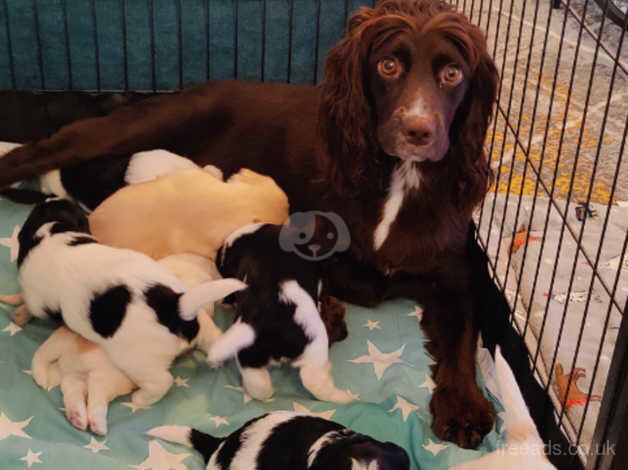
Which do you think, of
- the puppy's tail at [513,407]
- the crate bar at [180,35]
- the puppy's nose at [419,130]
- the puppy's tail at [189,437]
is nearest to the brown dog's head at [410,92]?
the puppy's nose at [419,130]

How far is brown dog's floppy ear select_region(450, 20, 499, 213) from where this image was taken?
1937 mm

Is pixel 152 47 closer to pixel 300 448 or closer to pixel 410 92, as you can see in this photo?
pixel 410 92

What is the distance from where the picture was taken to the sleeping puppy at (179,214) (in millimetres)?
2113

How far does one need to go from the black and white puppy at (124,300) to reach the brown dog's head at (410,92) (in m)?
0.47

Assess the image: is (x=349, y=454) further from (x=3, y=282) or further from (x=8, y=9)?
(x=8, y=9)

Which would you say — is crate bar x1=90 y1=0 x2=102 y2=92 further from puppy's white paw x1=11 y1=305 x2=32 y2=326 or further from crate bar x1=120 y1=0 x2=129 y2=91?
puppy's white paw x1=11 y1=305 x2=32 y2=326

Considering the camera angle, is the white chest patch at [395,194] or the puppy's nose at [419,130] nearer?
the puppy's nose at [419,130]

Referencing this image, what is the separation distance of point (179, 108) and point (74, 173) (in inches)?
13.9

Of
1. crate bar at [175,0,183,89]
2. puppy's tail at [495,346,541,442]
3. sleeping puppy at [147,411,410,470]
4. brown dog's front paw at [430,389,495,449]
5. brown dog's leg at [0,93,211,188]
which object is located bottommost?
brown dog's front paw at [430,389,495,449]

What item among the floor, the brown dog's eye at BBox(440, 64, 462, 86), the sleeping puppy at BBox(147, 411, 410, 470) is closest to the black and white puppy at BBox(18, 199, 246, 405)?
the sleeping puppy at BBox(147, 411, 410, 470)

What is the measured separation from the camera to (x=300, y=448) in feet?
5.22

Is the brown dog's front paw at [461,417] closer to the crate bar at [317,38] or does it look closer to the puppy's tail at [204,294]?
the puppy's tail at [204,294]

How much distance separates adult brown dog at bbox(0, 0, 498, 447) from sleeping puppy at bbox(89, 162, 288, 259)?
209mm

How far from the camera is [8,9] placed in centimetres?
275
